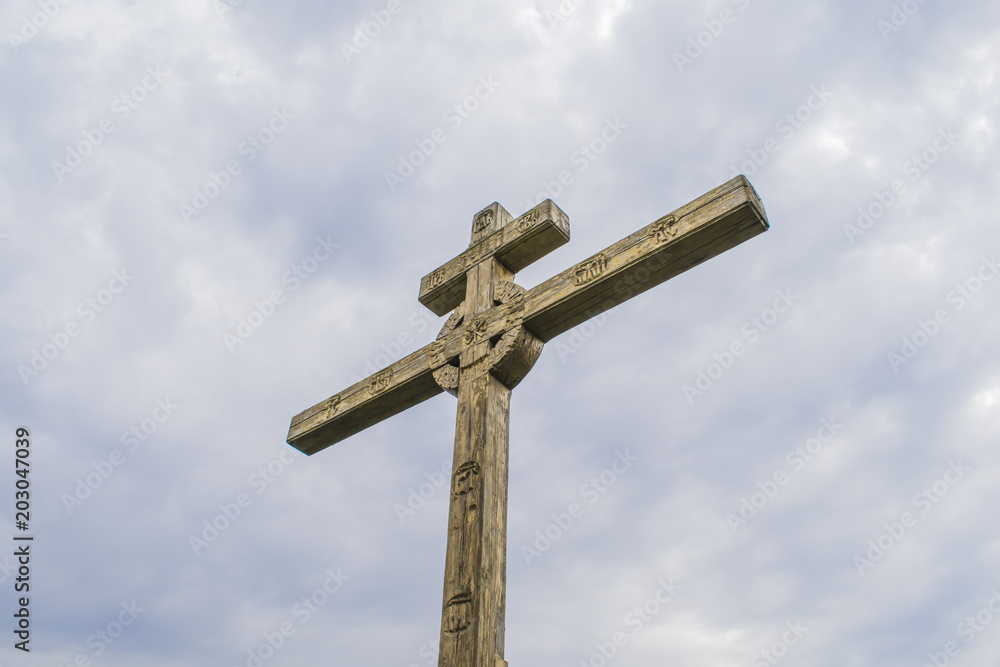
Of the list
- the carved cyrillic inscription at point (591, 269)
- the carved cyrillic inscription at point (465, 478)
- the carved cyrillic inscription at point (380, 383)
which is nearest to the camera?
the carved cyrillic inscription at point (465, 478)

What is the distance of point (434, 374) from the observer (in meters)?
5.29

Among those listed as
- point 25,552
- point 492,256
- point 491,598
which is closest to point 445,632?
point 491,598

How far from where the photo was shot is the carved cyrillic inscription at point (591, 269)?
474cm

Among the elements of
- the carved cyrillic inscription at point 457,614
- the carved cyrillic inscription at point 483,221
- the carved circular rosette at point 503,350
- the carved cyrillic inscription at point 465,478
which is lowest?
the carved cyrillic inscription at point 457,614

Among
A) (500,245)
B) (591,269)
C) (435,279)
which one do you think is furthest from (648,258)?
(435,279)

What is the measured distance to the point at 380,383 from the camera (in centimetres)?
569

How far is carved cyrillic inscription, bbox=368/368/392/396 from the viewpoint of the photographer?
18.5 feet

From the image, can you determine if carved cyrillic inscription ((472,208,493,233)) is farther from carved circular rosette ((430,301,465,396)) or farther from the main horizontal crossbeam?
carved circular rosette ((430,301,465,396))

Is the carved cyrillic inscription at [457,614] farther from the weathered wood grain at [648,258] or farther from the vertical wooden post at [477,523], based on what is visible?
the weathered wood grain at [648,258]

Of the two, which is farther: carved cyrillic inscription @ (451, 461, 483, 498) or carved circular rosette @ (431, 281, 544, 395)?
carved circular rosette @ (431, 281, 544, 395)

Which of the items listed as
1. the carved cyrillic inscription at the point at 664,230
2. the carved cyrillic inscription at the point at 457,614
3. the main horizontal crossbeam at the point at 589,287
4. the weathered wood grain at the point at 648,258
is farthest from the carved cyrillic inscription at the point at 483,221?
the carved cyrillic inscription at the point at 457,614

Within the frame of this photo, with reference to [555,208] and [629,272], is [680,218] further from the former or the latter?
[555,208]

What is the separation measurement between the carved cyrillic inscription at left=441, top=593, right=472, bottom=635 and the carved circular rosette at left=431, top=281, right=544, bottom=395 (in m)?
1.45

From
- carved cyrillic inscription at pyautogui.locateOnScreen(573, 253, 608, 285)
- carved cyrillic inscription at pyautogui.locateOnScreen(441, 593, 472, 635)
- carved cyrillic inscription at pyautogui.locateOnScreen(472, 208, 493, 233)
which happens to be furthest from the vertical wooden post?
carved cyrillic inscription at pyautogui.locateOnScreen(472, 208, 493, 233)
